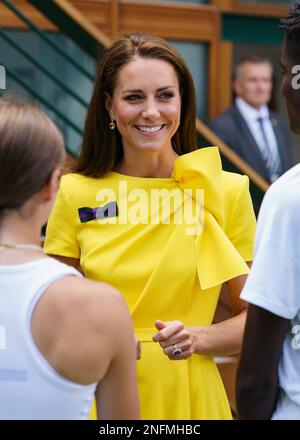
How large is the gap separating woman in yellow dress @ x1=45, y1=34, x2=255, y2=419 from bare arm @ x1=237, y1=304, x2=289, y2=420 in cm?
53

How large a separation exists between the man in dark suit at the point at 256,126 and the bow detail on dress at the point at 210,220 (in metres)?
3.29

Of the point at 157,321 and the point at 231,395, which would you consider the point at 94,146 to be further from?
the point at 231,395

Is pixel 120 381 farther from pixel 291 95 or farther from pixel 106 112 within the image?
pixel 106 112

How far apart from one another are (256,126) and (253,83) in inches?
15.9

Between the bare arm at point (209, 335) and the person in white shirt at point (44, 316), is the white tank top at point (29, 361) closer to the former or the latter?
the person in white shirt at point (44, 316)

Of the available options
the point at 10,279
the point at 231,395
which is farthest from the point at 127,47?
the point at 231,395

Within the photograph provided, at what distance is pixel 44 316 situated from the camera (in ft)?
5.46

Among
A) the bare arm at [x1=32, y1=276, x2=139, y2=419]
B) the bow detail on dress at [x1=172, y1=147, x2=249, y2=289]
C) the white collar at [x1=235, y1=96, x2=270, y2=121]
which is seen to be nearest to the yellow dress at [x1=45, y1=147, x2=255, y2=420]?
the bow detail on dress at [x1=172, y1=147, x2=249, y2=289]

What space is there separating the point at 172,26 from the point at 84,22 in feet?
8.59

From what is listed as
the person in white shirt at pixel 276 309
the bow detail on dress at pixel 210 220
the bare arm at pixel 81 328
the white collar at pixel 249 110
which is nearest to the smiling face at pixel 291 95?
the person in white shirt at pixel 276 309

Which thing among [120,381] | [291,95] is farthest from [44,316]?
[291,95]

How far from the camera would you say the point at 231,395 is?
4074mm

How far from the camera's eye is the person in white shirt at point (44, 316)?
1668mm

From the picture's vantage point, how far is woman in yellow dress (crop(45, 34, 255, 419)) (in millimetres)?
2488
